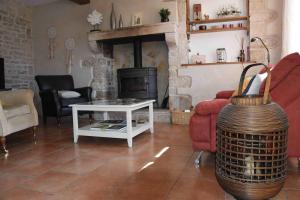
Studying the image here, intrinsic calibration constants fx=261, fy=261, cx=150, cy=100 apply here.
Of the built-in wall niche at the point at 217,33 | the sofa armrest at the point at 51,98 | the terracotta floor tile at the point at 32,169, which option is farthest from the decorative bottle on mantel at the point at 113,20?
the terracotta floor tile at the point at 32,169

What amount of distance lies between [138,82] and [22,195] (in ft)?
11.3

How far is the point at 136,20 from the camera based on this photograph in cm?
499

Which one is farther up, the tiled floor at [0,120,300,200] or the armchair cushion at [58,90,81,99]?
the armchair cushion at [58,90,81,99]

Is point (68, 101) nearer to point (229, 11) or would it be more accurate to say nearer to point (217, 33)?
point (217, 33)

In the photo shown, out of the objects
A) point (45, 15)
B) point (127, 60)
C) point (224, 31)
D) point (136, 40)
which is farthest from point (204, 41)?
point (45, 15)

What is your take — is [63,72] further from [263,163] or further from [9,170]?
[263,163]

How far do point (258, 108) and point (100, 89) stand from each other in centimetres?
427

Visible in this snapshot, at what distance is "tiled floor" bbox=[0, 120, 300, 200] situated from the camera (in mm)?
1817

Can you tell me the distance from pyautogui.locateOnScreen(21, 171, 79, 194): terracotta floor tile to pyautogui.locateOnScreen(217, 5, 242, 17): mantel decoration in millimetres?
3700

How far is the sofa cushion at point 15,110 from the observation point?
3035 mm

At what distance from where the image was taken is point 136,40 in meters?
5.08

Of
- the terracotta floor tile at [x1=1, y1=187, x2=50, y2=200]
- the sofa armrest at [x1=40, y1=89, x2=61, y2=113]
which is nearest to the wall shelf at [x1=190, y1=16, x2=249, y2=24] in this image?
the sofa armrest at [x1=40, y1=89, x2=61, y2=113]

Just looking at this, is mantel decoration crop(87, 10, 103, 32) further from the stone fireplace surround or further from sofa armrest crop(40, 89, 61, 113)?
sofa armrest crop(40, 89, 61, 113)

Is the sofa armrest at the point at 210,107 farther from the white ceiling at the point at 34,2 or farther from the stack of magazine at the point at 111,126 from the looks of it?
the white ceiling at the point at 34,2
